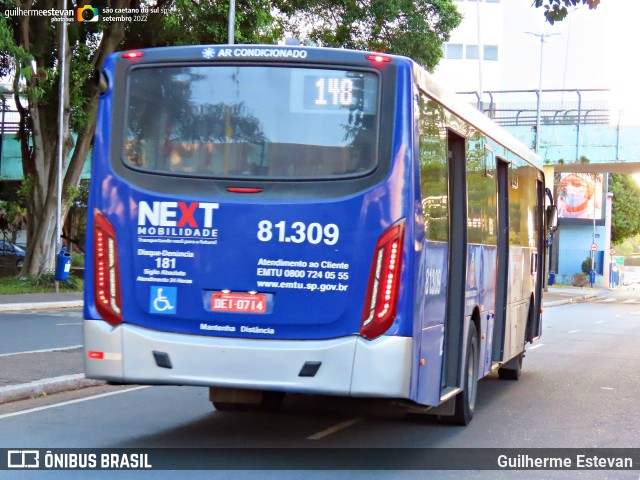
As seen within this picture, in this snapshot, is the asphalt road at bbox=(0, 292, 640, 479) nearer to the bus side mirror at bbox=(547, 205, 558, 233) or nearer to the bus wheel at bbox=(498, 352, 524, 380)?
the bus wheel at bbox=(498, 352, 524, 380)

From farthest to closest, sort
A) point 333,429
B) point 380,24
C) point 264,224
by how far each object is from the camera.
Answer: point 380,24 < point 333,429 < point 264,224

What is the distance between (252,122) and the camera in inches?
325

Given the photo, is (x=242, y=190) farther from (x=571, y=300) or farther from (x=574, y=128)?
(x=571, y=300)

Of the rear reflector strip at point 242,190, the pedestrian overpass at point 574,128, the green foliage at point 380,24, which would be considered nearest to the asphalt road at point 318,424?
the rear reflector strip at point 242,190

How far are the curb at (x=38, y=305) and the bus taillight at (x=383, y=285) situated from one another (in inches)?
728

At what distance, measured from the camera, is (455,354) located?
32.4 feet

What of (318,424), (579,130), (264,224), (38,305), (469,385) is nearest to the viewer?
(264,224)

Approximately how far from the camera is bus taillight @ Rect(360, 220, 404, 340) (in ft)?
25.7

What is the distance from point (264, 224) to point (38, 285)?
24748mm

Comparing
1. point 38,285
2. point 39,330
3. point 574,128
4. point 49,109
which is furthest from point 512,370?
point 574,128

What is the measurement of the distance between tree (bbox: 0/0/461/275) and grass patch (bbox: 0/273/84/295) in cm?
81

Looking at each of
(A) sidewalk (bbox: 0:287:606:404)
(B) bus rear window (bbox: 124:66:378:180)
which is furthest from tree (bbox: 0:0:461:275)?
(B) bus rear window (bbox: 124:66:378:180)

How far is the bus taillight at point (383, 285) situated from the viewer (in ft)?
25.7

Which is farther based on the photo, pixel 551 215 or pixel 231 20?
pixel 231 20
